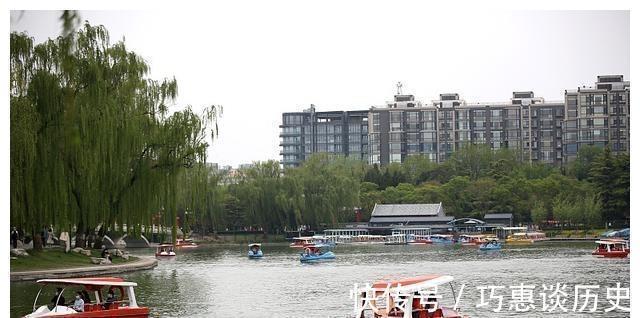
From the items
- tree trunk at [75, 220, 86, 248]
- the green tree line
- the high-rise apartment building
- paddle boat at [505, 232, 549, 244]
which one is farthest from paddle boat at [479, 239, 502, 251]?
tree trunk at [75, 220, 86, 248]

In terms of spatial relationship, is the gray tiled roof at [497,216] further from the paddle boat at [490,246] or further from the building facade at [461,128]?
the building facade at [461,128]

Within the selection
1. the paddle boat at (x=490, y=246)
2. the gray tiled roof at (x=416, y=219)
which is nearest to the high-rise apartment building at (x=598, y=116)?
the paddle boat at (x=490, y=246)

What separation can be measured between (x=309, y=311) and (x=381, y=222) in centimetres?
1614

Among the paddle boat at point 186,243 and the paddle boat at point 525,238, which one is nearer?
the paddle boat at point 525,238

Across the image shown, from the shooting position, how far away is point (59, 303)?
31.2 ft

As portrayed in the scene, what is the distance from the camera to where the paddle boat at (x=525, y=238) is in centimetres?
2497

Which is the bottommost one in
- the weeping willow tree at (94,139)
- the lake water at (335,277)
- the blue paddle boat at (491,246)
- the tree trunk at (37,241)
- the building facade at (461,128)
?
the lake water at (335,277)

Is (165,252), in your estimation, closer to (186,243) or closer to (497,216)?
(186,243)

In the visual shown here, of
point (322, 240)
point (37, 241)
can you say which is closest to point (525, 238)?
point (322, 240)

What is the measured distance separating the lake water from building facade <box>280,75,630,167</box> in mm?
4326

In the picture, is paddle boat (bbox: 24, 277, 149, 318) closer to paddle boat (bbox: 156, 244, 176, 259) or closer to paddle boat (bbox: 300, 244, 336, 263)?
paddle boat (bbox: 300, 244, 336, 263)

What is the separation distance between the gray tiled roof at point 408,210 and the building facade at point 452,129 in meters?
3.09

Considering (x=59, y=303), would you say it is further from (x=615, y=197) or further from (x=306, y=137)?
(x=306, y=137)

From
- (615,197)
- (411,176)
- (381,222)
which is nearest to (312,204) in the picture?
(381,222)
